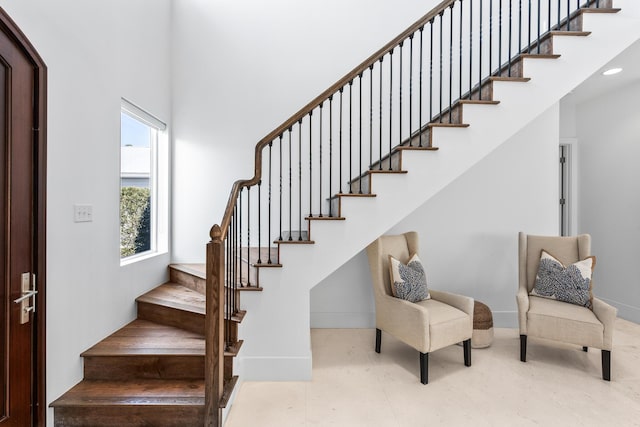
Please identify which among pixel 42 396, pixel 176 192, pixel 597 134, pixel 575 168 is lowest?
pixel 42 396

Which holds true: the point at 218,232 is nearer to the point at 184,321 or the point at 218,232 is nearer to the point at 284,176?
the point at 184,321

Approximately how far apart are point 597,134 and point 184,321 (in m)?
5.20

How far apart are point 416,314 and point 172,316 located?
1920 millimetres

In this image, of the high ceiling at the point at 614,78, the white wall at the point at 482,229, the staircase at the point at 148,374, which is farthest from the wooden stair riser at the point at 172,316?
the high ceiling at the point at 614,78

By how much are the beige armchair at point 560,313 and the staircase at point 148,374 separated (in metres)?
2.43

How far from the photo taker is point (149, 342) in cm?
234

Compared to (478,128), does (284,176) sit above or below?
below

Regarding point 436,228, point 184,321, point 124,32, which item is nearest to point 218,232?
point 184,321

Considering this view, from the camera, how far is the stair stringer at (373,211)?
2535mm

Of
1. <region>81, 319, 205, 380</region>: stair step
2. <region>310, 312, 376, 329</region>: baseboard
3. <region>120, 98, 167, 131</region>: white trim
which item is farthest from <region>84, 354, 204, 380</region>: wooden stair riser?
<region>120, 98, 167, 131</region>: white trim

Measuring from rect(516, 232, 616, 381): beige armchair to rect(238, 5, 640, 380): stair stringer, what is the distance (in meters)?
1.33

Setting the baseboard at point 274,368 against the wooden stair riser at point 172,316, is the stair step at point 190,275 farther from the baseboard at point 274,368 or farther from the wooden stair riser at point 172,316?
the baseboard at point 274,368

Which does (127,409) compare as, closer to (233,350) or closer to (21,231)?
(233,350)

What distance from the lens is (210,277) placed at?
1935 mm
